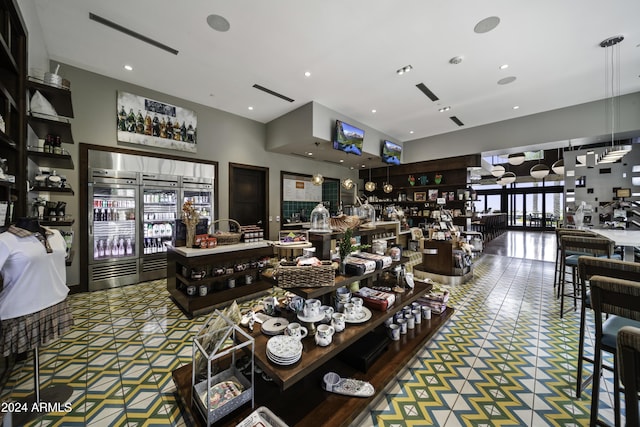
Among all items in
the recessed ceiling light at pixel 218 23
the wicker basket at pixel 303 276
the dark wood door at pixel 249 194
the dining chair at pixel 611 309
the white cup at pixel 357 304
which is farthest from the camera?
the dark wood door at pixel 249 194

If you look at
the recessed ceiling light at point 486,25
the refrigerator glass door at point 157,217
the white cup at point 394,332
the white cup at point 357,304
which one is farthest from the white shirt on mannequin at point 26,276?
the recessed ceiling light at point 486,25

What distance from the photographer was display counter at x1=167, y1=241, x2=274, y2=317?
313 cm

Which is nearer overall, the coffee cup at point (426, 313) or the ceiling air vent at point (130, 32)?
the coffee cup at point (426, 313)

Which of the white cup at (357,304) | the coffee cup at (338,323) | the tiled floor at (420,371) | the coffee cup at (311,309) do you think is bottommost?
the tiled floor at (420,371)

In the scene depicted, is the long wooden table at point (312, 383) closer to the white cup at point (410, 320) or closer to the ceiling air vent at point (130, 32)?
the white cup at point (410, 320)

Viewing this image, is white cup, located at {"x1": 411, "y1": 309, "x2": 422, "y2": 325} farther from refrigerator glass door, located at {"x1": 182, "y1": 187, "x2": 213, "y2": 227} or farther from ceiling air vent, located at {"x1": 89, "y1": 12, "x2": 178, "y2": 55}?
ceiling air vent, located at {"x1": 89, "y1": 12, "x2": 178, "y2": 55}

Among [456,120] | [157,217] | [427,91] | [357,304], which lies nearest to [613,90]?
[456,120]

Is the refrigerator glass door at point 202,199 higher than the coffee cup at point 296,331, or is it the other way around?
the refrigerator glass door at point 202,199

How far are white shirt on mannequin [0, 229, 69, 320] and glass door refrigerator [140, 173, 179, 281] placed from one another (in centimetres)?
338

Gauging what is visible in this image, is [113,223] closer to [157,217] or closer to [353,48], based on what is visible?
[157,217]

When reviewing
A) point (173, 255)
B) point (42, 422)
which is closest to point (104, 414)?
point (42, 422)

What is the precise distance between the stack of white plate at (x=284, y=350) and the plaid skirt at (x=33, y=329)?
1.35 metres

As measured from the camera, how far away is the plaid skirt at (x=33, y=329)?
4.40 ft

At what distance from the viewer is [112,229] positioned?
4426 millimetres
